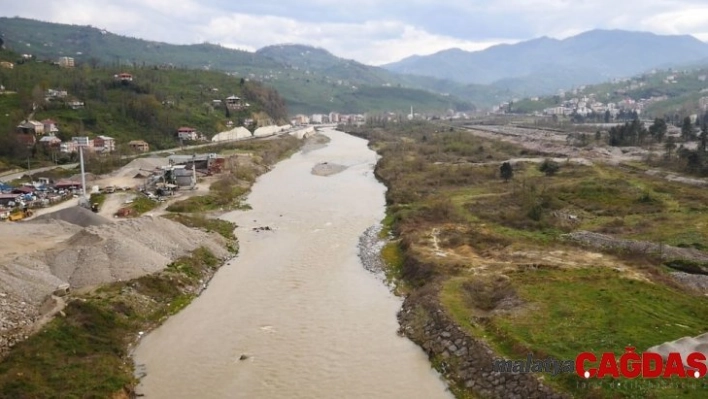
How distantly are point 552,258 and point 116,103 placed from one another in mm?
88012

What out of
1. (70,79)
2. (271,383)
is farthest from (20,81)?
(271,383)

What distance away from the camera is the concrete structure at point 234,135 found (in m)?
104

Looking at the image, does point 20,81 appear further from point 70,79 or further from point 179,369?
point 179,369

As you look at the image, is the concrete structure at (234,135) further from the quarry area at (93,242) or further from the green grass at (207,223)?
the green grass at (207,223)

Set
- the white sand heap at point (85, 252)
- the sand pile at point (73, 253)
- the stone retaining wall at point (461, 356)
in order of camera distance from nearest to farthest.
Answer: the stone retaining wall at point (461, 356) < the sand pile at point (73, 253) < the white sand heap at point (85, 252)

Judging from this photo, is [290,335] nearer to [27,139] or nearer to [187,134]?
[27,139]

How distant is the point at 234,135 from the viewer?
359 feet

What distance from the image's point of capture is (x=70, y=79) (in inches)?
4178

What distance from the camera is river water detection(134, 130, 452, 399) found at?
19969 mm

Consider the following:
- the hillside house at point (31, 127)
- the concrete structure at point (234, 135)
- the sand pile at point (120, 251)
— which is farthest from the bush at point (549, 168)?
the hillside house at point (31, 127)

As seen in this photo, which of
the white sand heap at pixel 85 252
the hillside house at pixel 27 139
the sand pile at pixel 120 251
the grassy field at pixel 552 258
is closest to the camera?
the grassy field at pixel 552 258

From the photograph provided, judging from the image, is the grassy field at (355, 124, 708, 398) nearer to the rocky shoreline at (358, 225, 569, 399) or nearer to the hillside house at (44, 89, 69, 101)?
the rocky shoreline at (358, 225, 569, 399)

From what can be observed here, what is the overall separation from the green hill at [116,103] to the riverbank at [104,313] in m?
47.4

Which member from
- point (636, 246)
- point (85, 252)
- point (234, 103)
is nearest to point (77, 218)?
point (85, 252)
